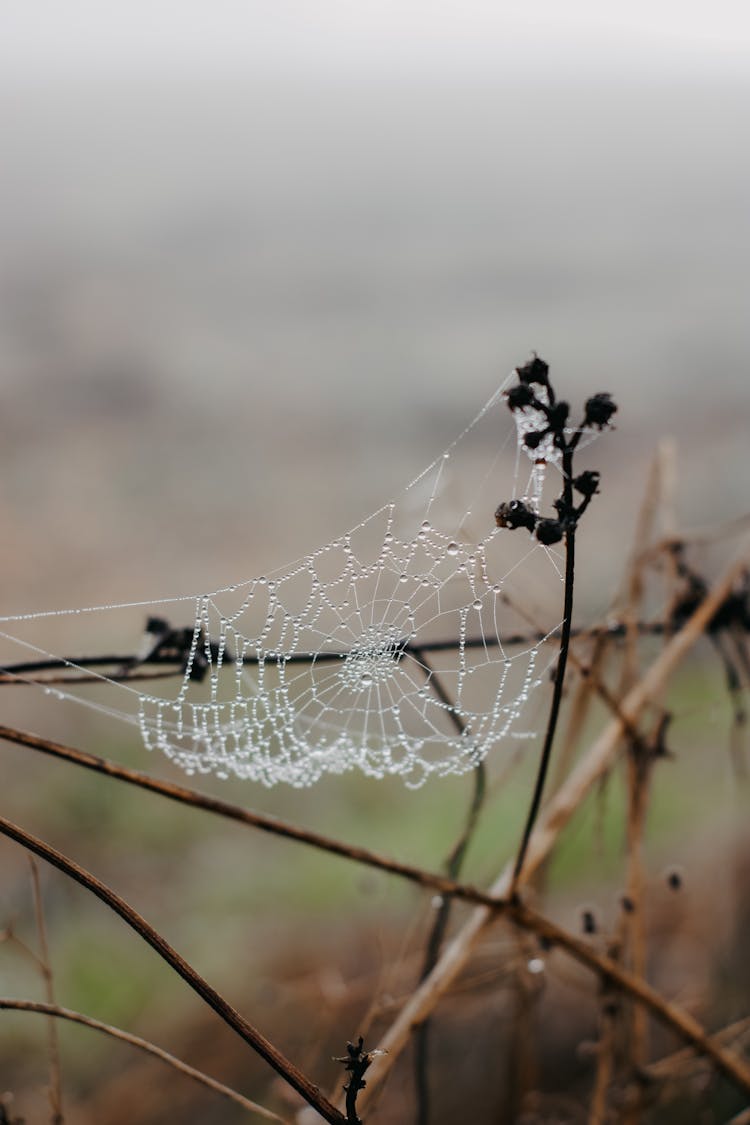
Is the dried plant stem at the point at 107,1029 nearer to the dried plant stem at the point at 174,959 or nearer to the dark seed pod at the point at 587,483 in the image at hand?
the dried plant stem at the point at 174,959

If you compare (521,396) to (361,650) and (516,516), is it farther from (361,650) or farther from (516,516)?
(361,650)

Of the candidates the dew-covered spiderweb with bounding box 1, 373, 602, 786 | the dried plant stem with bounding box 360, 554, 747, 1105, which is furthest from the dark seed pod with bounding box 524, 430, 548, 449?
the dried plant stem with bounding box 360, 554, 747, 1105

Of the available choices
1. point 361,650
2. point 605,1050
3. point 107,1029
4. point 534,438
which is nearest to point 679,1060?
point 605,1050

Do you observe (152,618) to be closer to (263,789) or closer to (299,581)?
(263,789)

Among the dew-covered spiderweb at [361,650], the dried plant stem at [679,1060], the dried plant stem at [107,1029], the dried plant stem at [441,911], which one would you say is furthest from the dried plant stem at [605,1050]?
the dried plant stem at [107,1029]

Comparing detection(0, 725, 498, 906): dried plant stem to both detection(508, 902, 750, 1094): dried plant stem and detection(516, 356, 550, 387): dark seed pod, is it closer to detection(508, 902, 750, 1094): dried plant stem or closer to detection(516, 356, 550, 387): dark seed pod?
detection(508, 902, 750, 1094): dried plant stem

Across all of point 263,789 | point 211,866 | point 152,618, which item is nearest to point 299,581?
point 263,789

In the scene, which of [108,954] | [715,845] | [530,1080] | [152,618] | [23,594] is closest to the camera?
Result: [152,618]
